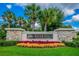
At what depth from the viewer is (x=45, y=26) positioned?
6.71 meters

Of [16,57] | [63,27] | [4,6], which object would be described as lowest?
[16,57]

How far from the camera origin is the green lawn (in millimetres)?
6508

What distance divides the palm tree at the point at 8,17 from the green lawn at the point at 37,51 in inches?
21.1

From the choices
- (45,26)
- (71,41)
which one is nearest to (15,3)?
(45,26)

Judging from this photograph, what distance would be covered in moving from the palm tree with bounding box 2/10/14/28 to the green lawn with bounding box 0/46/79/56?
54 cm

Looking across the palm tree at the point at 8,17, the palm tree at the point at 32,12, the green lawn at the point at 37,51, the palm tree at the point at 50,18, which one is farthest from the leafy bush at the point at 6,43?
the palm tree at the point at 50,18

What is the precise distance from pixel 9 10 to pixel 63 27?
1.22 m

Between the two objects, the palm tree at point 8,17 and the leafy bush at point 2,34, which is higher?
the palm tree at point 8,17

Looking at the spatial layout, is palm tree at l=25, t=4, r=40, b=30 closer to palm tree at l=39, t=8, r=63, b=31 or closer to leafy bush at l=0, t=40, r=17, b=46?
palm tree at l=39, t=8, r=63, b=31

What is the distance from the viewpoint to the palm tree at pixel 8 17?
664 cm

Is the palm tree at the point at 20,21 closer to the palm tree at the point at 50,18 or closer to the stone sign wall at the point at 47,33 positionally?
the stone sign wall at the point at 47,33

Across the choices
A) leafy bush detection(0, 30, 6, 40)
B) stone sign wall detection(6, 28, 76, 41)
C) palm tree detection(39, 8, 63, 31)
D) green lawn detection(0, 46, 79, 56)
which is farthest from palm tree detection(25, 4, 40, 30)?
leafy bush detection(0, 30, 6, 40)

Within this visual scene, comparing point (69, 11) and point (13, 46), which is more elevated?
point (69, 11)

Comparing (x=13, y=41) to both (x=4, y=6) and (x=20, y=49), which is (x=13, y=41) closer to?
(x=20, y=49)
